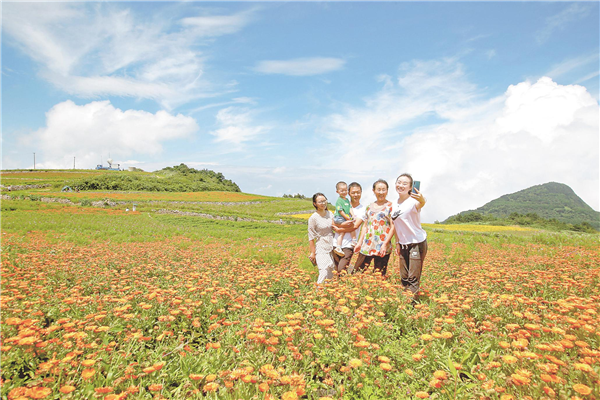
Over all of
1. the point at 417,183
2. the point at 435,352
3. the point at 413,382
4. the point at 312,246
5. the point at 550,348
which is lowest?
the point at 413,382

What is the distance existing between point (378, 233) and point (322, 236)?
0.97 meters

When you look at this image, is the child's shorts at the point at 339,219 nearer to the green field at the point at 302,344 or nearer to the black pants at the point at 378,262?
the black pants at the point at 378,262

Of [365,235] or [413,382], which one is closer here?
[413,382]

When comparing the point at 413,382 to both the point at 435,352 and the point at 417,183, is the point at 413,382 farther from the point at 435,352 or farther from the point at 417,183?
the point at 417,183

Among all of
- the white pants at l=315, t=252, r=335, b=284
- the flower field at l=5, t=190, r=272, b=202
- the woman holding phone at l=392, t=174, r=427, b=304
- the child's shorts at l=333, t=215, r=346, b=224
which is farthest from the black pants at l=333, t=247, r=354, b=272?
the flower field at l=5, t=190, r=272, b=202

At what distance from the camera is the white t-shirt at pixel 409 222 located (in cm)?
441

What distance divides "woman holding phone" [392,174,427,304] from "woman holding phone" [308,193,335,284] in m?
1.14

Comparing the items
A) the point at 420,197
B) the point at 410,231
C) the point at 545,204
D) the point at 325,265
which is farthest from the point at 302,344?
the point at 545,204

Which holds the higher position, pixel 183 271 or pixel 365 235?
pixel 365 235

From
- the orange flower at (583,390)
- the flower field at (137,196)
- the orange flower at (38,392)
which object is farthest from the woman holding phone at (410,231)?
the flower field at (137,196)

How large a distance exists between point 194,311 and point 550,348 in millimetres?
3524

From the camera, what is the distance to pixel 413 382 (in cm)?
253

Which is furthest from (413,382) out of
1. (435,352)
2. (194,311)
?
(194,311)

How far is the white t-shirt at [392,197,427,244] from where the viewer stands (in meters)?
4.41
